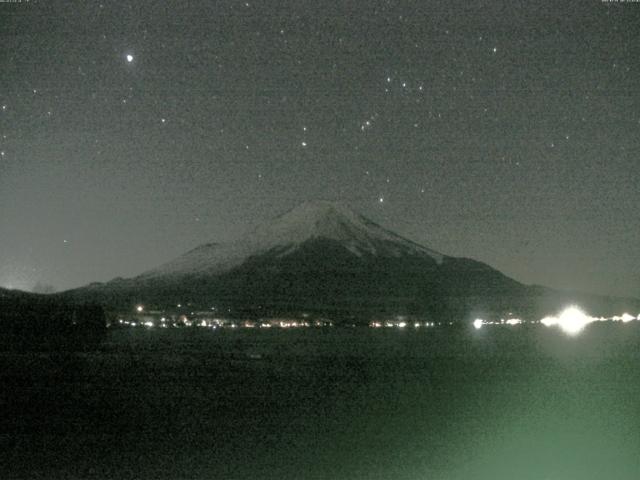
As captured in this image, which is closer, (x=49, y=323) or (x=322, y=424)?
(x=322, y=424)

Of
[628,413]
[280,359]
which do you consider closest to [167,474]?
[628,413]

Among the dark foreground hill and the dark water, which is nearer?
the dark water

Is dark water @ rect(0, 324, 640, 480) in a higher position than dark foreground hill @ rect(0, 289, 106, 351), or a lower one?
lower

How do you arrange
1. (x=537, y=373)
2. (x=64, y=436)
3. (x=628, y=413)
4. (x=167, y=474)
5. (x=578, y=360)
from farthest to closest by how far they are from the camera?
1. (x=578, y=360)
2. (x=537, y=373)
3. (x=628, y=413)
4. (x=64, y=436)
5. (x=167, y=474)

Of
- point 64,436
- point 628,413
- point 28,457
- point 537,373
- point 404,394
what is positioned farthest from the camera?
point 537,373

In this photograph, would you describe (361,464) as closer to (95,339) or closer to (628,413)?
(628,413)

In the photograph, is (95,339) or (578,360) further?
(95,339)

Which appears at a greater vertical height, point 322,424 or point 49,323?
point 49,323

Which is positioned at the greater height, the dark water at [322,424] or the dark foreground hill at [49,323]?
the dark foreground hill at [49,323]
